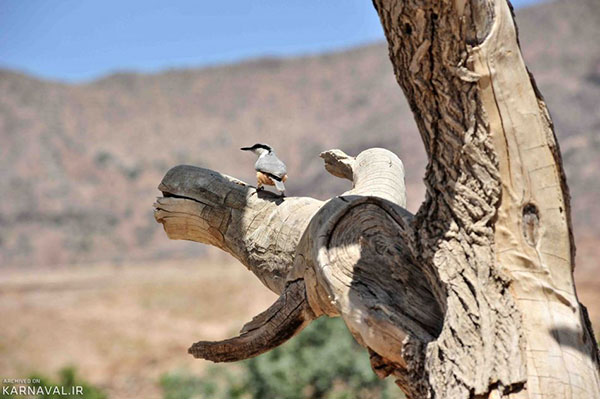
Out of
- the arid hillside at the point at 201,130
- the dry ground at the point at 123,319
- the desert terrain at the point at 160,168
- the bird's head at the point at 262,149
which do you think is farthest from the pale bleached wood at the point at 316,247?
the arid hillside at the point at 201,130

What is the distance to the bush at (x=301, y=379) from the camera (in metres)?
8.98

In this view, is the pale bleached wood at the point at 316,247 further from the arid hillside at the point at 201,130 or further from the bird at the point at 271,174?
the arid hillside at the point at 201,130

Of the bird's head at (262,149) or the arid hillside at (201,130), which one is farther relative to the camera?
the arid hillside at (201,130)

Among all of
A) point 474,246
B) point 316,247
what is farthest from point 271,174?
point 474,246

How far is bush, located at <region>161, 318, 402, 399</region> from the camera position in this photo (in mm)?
8984

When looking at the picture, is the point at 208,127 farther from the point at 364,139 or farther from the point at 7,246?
the point at 7,246

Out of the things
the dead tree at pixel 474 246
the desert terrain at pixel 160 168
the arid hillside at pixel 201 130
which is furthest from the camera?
the arid hillside at pixel 201 130

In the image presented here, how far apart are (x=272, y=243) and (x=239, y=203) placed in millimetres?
224

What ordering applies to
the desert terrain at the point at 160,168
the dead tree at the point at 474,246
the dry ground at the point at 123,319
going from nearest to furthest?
the dead tree at the point at 474,246 < the dry ground at the point at 123,319 < the desert terrain at the point at 160,168

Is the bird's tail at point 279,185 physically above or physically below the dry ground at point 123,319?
below

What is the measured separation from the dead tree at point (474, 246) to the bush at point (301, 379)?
22.7 ft

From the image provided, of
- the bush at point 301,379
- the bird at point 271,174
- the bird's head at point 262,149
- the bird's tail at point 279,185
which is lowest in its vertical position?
the bird's tail at point 279,185

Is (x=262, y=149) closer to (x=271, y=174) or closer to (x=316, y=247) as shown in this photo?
(x=271, y=174)

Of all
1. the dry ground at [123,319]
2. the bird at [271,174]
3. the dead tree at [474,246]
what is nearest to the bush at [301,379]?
the dry ground at [123,319]
